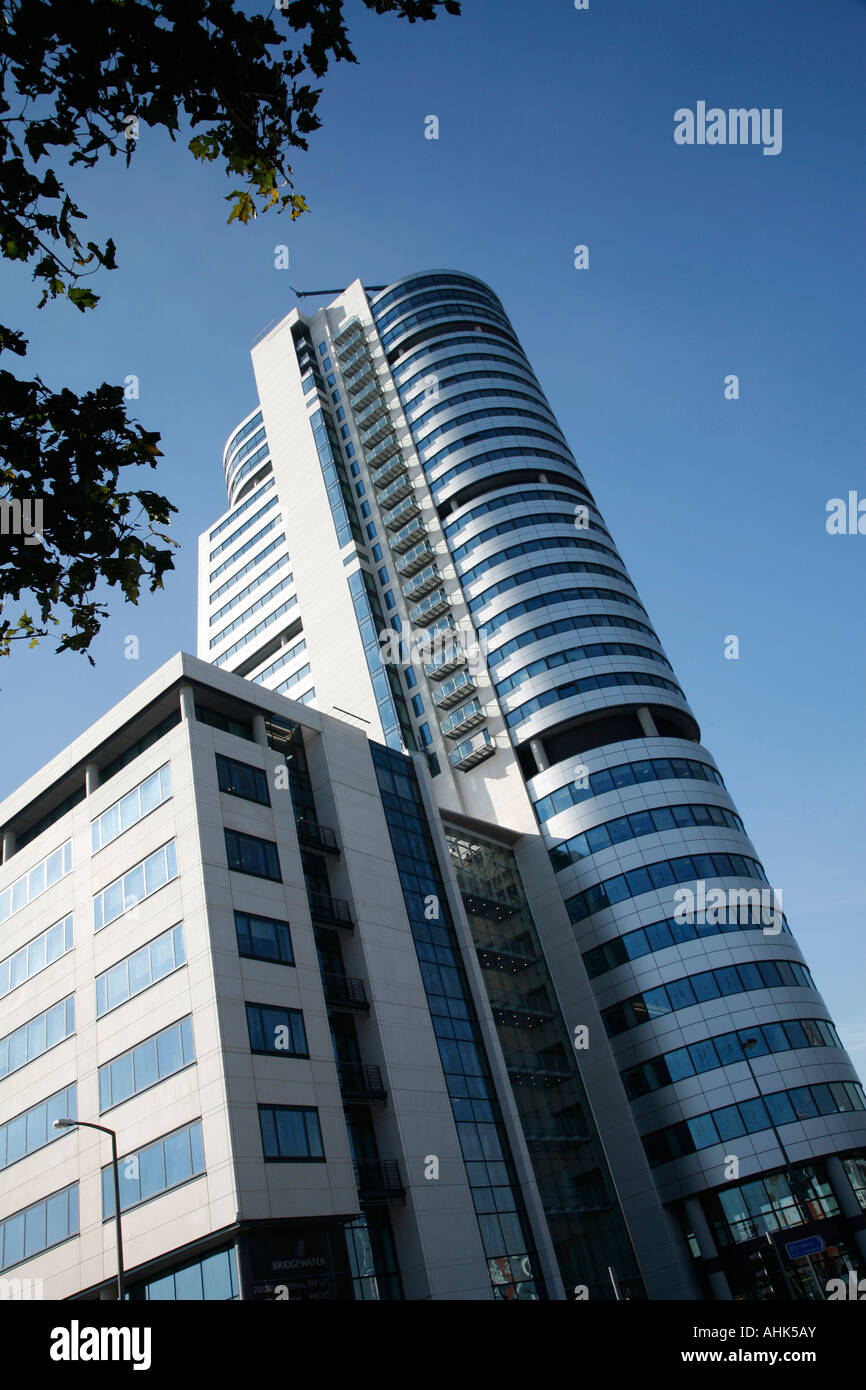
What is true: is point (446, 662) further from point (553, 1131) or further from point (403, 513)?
point (553, 1131)

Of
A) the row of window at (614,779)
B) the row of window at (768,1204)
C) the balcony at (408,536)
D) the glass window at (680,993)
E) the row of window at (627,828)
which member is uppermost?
the balcony at (408,536)

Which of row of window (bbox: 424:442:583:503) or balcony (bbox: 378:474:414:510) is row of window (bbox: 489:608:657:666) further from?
balcony (bbox: 378:474:414:510)

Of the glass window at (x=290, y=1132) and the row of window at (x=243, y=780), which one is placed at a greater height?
the row of window at (x=243, y=780)

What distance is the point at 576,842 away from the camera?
5644 centimetres

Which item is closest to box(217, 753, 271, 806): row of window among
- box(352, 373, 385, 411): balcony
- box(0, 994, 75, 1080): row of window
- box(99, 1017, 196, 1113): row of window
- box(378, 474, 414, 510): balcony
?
box(99, 1017, 196, 1113): row of window

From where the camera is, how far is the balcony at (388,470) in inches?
3125

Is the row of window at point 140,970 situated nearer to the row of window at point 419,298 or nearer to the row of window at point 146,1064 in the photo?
the row of window at point 146,1064

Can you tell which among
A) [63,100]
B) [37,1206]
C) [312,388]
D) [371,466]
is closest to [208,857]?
[37,1206]

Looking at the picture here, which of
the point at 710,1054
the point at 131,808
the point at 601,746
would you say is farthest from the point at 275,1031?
the point at 601,746

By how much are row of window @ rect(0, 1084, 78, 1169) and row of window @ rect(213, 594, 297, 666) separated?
5009 centimetres

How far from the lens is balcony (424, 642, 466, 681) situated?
223 ft

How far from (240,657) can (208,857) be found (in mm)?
54278

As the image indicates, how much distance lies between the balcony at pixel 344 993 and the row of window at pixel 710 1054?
19.7 meters

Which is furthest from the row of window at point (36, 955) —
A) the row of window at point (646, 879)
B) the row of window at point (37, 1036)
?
the row of window at point (646, 879)
